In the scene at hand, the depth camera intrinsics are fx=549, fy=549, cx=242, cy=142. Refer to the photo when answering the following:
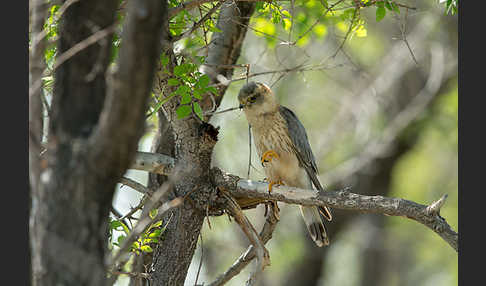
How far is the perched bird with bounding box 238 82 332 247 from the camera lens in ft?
17.4

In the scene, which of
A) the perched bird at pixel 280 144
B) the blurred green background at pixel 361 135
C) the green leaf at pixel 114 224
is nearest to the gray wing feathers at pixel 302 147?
the perched bird at pixel 280 144

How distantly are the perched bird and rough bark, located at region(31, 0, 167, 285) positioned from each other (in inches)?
127

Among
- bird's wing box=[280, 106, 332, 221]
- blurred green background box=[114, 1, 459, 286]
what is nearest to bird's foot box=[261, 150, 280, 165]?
bird's wing box=[280, 106, 332, 221]

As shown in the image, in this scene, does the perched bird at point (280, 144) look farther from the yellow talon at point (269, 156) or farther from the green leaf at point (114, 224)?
the green leaf at point (114, 224)

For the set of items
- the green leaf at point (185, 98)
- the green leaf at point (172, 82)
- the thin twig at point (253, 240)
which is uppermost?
the green leaf at point (172, 82)

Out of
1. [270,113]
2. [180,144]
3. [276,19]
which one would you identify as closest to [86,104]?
[180,144]

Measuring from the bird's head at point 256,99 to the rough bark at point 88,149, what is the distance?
127 inches

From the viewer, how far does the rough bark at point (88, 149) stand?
1.90 m

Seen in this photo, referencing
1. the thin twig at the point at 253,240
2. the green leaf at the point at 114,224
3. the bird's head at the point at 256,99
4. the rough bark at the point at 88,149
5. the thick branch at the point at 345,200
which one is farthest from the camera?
the bird's head at the point at 256,99

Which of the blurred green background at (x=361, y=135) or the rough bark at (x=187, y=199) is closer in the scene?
the rough bark at (x=187, y=199)

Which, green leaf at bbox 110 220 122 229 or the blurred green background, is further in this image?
the blurred green background

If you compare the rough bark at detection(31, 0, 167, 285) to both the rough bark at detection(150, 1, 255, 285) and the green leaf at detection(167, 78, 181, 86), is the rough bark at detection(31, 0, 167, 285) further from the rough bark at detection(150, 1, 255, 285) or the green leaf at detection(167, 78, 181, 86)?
the rough bark at detection(150, 1, 255, 285)

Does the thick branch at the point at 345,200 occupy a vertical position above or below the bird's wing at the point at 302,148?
below

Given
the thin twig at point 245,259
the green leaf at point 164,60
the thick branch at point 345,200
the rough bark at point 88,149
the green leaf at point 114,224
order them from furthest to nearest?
1. the thin twig at point 245,259
2. the green leaf at point 164,60
3. the green leaf at point 114,224
4. the thick branch at point 345,200
5. the rough bark at point 88,149
